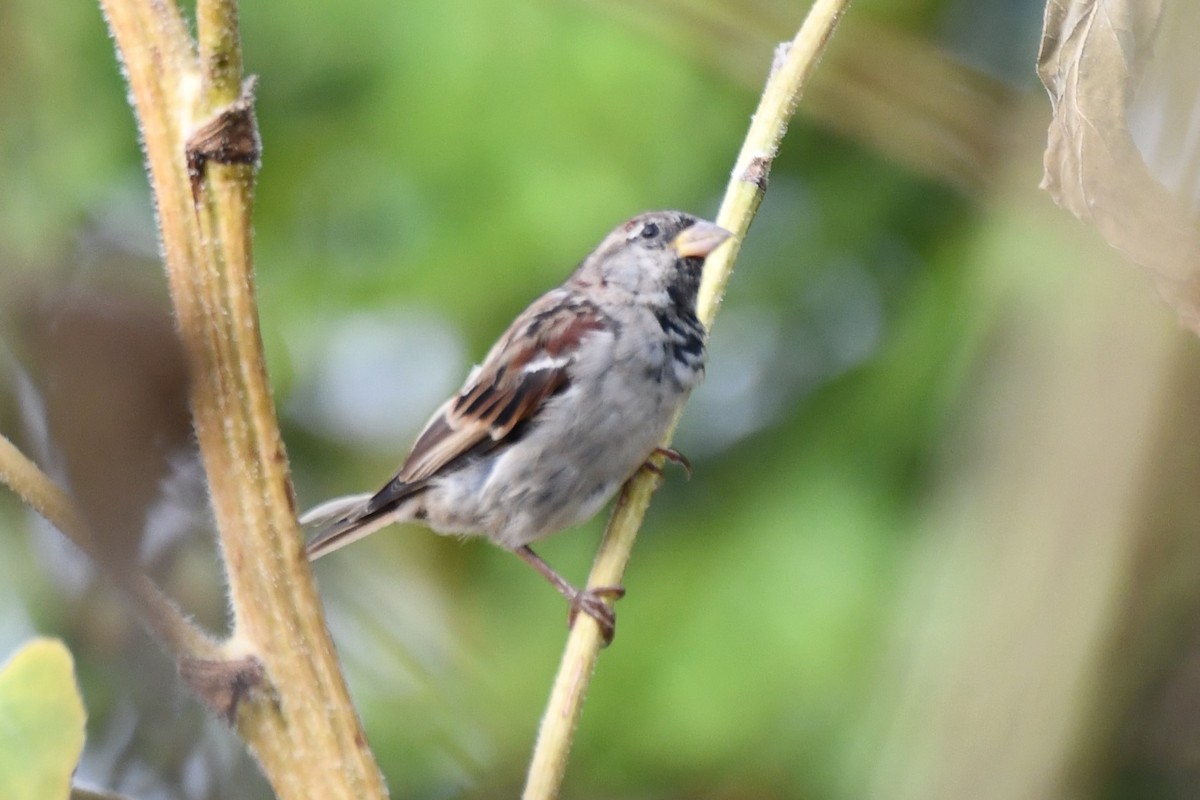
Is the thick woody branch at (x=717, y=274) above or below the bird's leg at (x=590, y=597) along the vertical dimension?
above

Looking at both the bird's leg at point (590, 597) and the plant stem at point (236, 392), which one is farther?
the bird's leg at point (590, 597)

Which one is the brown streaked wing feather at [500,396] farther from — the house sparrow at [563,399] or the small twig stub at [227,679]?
the small twig stub at [227,679]

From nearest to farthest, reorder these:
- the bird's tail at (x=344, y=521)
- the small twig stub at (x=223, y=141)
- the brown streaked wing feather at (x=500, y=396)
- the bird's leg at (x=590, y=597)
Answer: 1. the small twig stub at (x=223, y=141)
2. the bird's leg at (x=590, y=597)
3. the bird's tail at (x=344, y=521)
4. the brown streaked wing feather at (x=500, y=396)

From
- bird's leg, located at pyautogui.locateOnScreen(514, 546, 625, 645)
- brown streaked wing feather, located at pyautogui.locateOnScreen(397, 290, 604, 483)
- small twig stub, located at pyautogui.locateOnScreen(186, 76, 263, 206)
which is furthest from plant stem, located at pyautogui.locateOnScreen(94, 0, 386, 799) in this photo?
brown streaked wing feather, located at pyautogui.locateOnScreen(397, 290, 604, 483)

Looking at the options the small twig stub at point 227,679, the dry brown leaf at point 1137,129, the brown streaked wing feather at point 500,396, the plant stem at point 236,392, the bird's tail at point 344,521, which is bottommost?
the bird's tail at point 344,521

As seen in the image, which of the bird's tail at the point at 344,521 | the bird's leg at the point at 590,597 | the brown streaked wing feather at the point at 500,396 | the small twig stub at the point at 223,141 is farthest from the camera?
the brown streaked wing feather at the point at 500,396

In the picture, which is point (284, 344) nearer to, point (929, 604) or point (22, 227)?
point (22, 227)

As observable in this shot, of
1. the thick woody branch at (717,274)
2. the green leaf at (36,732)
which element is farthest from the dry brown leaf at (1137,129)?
the green leaf at (36,732)

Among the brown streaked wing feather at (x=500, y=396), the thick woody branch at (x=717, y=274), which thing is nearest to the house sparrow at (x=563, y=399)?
the brown streaked wing feather at (x=500, y=396)

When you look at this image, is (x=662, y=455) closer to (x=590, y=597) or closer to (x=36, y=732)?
(x=590, y=597)
